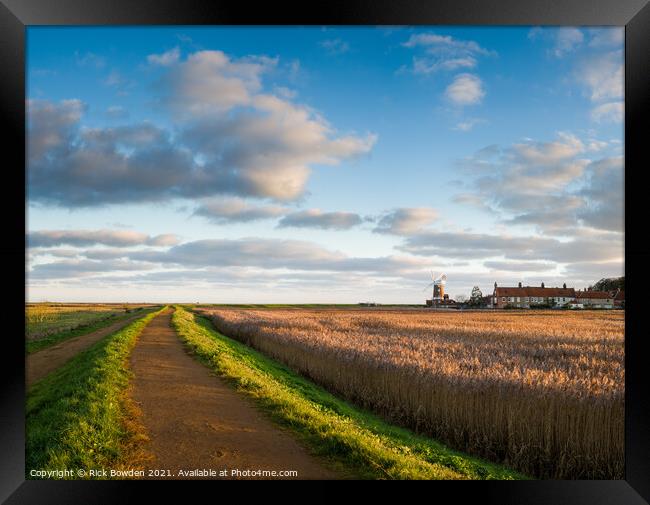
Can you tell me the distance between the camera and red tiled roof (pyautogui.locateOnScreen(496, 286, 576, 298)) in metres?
74.1

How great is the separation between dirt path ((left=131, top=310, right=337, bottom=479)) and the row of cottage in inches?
2568

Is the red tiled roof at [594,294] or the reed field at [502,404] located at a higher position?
the reed field at [502,404]

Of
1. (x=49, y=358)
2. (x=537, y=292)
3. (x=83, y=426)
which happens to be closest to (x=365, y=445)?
(x=83, y=426)

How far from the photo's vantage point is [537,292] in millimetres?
78375

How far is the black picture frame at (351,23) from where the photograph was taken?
4.63 m

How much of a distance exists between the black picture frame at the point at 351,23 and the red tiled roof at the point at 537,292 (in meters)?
74.4

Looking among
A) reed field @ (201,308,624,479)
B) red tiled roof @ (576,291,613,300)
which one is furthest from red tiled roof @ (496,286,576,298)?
reed field @ (201,308,624,479)

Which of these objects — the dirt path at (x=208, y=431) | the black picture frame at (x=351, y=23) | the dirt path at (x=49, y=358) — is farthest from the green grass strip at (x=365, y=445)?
the dirt path at (x=49, y=358)

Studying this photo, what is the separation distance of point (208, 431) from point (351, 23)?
6.20 m

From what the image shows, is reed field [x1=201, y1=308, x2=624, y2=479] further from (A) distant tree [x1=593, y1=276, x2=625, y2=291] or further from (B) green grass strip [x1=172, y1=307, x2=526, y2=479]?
(A) distant tree [x1=593, y1=276, x2=625, y2=291]

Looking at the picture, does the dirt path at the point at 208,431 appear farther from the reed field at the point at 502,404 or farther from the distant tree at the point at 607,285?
the distant tree at the point at 607,285

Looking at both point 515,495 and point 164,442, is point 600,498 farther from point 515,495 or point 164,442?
point 164,442

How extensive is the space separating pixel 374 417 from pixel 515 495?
6.68 metres

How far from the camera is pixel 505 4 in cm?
503
